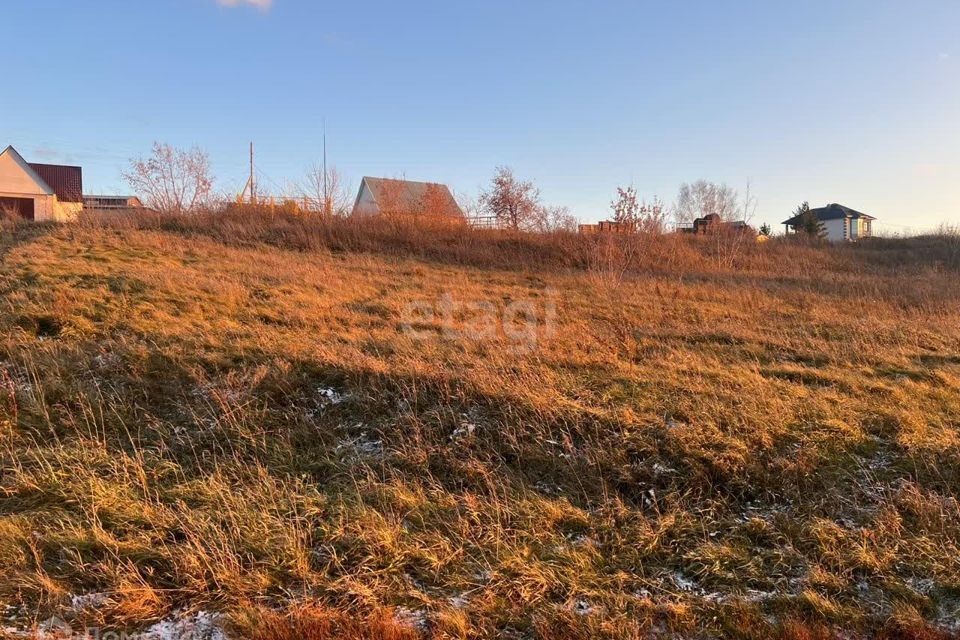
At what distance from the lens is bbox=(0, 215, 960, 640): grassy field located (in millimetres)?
2502

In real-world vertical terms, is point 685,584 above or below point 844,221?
below

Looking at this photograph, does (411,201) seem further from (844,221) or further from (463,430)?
(844,221)

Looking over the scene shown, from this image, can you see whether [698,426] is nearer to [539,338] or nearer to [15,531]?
[539,338]

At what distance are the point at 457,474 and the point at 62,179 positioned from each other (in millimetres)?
42956

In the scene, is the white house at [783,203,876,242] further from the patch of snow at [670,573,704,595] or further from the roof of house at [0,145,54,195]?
the roof of house at [0,145,54,195]

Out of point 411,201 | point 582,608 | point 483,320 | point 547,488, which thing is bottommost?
point 582,608

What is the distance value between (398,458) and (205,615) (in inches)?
61.6

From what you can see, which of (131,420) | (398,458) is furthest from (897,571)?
(131,420)

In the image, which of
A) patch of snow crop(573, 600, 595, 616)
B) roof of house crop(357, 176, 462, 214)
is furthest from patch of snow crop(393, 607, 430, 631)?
roof of house crop(357, 176, 462, 214)

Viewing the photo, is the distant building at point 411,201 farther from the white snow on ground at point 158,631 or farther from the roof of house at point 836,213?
the roof of house at point 836,213

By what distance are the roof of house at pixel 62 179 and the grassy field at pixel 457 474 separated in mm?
33387

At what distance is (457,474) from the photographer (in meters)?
3.63

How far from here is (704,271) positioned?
56.2 feet

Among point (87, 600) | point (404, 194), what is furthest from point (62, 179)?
point (87, 600)
